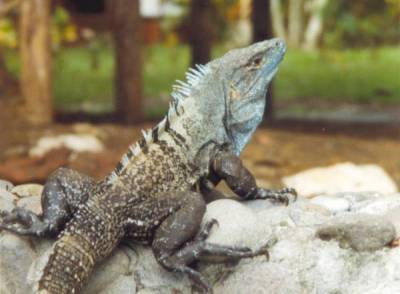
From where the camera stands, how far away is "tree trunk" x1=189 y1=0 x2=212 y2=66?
6801mm

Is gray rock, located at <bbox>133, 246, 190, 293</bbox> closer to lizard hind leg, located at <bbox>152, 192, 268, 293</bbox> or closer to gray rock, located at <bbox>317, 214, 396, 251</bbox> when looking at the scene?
lizard hind leg, located at <bbox>152, 192, 268, 293</bbox>

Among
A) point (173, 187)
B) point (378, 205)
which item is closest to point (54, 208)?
point (173, 187)

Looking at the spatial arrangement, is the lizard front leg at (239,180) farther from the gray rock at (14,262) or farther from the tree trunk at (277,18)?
the tree trunk at (277,18)

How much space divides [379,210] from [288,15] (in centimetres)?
347

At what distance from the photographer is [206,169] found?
386cm

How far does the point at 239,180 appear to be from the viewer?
378 centimetres

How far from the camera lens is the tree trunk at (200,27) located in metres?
6.80

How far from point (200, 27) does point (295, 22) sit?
800 millimetres

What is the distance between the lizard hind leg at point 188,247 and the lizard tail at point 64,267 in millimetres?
299

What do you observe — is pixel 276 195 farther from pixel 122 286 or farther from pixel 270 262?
pixel 122 286

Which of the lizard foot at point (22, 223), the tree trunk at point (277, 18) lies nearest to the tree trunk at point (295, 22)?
the tree trunk at point (277, 18)

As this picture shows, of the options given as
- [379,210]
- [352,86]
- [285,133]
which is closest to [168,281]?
[379,210]

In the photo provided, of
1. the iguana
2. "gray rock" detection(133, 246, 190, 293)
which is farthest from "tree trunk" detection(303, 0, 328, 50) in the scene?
"gray rock" detection(133, 246, 190, 293)

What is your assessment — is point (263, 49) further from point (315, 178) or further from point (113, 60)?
point (113, 60)
